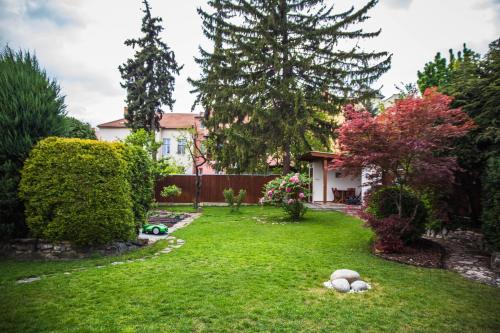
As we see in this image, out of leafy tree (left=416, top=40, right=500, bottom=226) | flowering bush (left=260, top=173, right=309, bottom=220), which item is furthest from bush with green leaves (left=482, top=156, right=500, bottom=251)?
flowering bush (left=260, top=173, right=309, bottom=220)

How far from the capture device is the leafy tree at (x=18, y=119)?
16.1 ft

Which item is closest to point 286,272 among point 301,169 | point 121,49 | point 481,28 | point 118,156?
point 118,156

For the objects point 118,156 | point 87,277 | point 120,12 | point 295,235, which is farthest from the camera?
point 120,12

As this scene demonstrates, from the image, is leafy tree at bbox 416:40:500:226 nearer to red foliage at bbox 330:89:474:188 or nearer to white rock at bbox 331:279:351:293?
red foliage at bbox 330:89:474:188

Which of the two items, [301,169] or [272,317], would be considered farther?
[301,169]

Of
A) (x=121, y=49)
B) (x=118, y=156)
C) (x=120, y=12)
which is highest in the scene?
(x=121, y=49)

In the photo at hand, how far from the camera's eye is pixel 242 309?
A: 2992 millimetres

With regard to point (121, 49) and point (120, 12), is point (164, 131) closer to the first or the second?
point (121, 49)

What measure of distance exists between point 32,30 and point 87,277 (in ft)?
18.2

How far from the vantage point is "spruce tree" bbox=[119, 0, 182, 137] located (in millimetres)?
19297

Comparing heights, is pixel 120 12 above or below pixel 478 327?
above

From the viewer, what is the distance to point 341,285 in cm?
362

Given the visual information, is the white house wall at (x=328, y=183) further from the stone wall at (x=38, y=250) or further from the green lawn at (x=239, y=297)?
the stone wall at (x=38, y=250)

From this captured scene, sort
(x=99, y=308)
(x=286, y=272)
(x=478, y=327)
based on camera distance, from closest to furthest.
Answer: (x=478, y=327) < (x=99, y=308) < (x=286, y=272)
